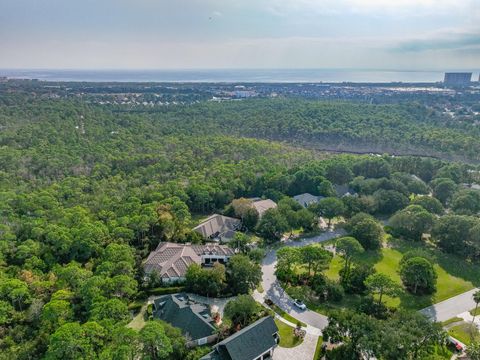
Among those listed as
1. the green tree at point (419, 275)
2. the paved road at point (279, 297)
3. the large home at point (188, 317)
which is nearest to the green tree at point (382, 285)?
the green tree at point (419, 275)

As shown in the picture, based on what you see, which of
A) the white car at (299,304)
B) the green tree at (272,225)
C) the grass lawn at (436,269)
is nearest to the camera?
the white car at (299,304)

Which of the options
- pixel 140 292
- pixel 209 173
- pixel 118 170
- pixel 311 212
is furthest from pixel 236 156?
pixel 140 292

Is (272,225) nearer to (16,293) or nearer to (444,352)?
(444,352)

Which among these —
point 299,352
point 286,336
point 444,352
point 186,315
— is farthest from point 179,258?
point 444,352

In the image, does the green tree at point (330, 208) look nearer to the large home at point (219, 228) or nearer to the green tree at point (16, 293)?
the large home at point (219, 228)

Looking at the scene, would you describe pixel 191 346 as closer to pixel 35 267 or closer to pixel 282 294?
pixel 282 294

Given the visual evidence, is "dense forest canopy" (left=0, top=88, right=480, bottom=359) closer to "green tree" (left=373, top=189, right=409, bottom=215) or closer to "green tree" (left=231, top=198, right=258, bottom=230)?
"green tree" (left=373, top=189, right=409, bottom=215)
